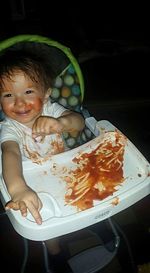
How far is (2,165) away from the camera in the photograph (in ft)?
2.85

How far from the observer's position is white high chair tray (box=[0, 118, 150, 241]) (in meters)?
0.74

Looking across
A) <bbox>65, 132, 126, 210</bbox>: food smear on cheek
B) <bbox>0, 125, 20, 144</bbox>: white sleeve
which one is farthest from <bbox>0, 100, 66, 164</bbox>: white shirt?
<bbox>65, 132, 126, 210</bbox>: food smear on cheek

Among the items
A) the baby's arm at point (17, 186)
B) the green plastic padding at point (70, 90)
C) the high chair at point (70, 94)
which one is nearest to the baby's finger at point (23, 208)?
the baby's arm at point (17, 186)

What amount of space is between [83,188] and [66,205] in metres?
0.06

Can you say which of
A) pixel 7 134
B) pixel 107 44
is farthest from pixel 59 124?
pixel 107 44

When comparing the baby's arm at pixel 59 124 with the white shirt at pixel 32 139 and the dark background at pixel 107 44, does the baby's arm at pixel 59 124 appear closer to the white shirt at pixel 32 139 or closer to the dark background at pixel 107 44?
the white shirt at pixel 32 139

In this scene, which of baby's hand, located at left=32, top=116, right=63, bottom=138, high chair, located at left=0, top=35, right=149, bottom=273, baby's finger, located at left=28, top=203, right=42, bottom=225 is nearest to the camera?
baby's finger, located at left=28, top=203, right=42, bottom=225

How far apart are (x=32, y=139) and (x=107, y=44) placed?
157 centimetres

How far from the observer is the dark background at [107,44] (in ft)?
6.48

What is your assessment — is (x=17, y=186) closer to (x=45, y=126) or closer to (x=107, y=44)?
(x=45, y=126)

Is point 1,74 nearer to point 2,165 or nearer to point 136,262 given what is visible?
point 2,165

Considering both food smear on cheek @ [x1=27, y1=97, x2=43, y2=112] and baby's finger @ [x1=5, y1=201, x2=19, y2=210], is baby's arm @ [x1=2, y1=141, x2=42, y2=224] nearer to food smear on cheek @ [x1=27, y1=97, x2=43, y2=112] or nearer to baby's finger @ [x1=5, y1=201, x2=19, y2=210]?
baby's finger @ [x1=5, y1=201, x2=19, y2=210]

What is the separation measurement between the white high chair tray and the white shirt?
59 mm

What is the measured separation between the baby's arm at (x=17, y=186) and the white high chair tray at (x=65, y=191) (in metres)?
0.02
